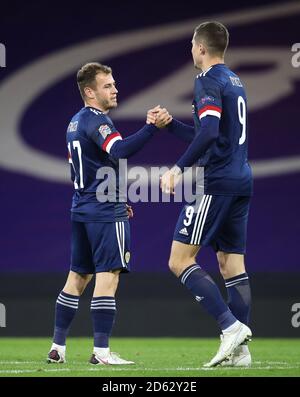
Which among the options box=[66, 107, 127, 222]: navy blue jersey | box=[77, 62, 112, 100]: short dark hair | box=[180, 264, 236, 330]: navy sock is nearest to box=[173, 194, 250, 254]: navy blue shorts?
box=[180, 264, 236, 330]: navy sock

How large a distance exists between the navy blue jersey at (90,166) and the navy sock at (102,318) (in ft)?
1.48

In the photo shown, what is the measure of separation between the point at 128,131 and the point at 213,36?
403cm

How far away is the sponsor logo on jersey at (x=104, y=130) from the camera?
17.6 feet

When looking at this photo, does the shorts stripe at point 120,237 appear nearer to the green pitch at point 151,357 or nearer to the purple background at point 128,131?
the green pitch at point 151,357

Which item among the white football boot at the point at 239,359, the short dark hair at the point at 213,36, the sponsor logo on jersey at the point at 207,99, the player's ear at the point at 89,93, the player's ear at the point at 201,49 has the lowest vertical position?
the white football boot at the point at 239,359

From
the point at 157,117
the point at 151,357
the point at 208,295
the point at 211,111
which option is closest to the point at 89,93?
the point at 157,117

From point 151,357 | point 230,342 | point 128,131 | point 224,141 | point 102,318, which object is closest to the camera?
point 230,342

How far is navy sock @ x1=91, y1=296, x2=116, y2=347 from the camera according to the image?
17.7ft

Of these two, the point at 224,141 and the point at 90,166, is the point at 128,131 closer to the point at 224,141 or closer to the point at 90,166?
the point at 90,166

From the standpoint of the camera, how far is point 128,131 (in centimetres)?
934

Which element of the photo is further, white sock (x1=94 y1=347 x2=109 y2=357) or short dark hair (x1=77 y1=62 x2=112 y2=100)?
short dark hair (x1=77 y1=62 x2=112 y2=100)

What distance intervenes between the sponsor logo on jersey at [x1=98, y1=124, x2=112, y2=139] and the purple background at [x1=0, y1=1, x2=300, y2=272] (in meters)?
3.93

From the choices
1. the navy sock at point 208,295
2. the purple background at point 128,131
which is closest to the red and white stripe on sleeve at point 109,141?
the navy sock at point 208,295

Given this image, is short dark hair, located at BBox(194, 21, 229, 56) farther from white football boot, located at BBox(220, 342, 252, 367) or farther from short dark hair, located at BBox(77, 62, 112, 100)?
white football boot, located at BBox(220, 342, 252, 367)
